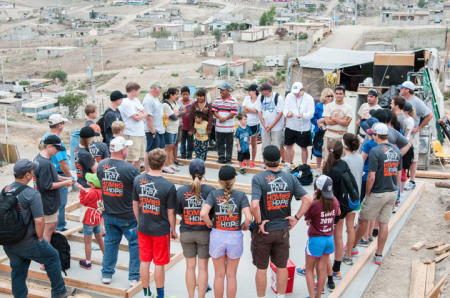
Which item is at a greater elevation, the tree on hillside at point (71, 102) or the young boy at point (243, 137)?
the young boy at point (243, 137)

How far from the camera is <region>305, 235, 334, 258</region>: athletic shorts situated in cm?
479

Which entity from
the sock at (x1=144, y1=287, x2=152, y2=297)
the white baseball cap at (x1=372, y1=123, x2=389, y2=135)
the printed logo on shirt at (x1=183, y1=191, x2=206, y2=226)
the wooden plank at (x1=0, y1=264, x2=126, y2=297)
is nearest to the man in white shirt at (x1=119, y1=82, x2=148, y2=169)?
the wooden plank at (x1=0, y1=264, x2=126, y2=297)

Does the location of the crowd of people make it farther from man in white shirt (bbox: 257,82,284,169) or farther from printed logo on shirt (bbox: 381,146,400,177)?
man in white shirt (bbox: 257,82,284,169)

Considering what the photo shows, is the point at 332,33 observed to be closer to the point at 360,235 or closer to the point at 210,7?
the point at 210,7

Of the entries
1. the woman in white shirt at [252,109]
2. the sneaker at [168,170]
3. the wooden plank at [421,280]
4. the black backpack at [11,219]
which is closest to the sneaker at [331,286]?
the wooden plank at [421,280]

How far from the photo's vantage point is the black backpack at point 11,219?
4586 mm

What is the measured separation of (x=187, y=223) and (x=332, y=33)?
71.7 metres

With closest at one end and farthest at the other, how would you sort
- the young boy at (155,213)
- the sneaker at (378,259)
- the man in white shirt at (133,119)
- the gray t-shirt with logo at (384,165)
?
the young boy at (155,213) < the gray t-shirt with logo at (384,165) < the sneaker at (378,259) < the man in white shirt at (133,119)

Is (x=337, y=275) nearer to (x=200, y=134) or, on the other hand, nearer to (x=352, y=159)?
(x=352, y=159)

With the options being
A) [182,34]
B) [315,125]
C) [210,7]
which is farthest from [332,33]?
[315,125]

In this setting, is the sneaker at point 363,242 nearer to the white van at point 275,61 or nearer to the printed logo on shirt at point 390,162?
the printed logo on shirt at point 390,162

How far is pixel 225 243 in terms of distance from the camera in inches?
179

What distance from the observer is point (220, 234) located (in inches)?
180

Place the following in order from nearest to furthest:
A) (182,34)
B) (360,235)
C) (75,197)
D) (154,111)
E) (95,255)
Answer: (360,235), (95,255), (154,111), (75,197), (182,34)
